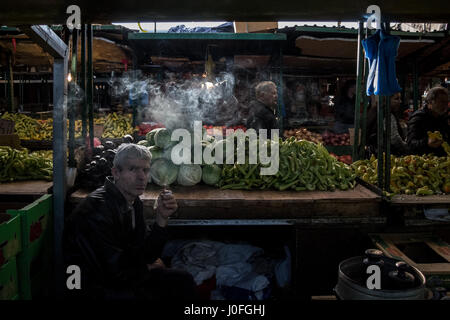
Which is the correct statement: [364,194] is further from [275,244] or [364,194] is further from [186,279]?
[186,279]

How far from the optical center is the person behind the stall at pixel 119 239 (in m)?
2.34

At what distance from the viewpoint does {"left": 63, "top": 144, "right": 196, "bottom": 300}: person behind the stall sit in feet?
7.69

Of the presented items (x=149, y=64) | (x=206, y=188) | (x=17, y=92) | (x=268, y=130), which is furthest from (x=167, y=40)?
(x=17, y=92)

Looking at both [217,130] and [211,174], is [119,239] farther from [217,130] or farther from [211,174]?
[217,130]

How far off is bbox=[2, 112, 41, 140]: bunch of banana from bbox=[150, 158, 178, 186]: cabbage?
535cm

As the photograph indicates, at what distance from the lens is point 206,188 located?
379 centimetres

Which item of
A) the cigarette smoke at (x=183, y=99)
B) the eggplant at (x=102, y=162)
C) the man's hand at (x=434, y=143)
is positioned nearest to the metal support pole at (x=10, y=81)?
the cigarette smoke at (x=183, y=99)

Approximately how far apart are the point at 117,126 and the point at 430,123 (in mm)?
6719

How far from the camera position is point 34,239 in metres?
2.90

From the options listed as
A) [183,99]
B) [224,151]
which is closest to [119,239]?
[224,151]

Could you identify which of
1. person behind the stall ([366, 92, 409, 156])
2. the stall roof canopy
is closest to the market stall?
the stall roof canopy

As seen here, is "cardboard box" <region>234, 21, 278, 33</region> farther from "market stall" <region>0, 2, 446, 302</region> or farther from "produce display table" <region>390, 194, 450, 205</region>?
"produce display table" <region>390, 194, 450, 205</region>

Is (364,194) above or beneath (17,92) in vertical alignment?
beneath

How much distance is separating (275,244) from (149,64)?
6.31 meters
